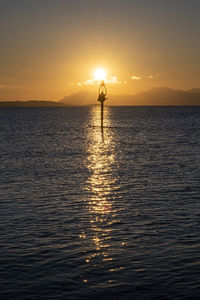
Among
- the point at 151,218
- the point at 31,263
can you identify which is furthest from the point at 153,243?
the point at 31,263

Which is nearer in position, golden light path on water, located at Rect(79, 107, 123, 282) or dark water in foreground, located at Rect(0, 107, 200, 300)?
dark water in foreground, located at Rect(0, 107, 200, 300)

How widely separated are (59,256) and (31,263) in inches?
45.4

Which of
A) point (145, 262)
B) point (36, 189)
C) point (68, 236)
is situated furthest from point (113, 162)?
point (145, 262)

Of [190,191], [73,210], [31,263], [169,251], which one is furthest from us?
[190,191]

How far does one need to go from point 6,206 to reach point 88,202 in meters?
4.68

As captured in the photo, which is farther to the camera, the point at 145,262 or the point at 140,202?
the point at 140,202

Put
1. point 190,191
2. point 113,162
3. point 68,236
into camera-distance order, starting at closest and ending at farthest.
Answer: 1. point 68,236
2. point 190,191
3. point 113,162

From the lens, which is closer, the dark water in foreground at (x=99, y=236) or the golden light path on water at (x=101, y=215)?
the dark water in foreground at (x=99, y=236)

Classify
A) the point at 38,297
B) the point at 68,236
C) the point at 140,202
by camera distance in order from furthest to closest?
1. the point at 140,202
2. the point at 68,236
3. the point at 38,297

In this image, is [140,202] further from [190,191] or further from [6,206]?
[6,206]

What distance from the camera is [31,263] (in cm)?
1350

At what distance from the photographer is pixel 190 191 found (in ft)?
83.4

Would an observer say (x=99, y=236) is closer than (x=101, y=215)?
Yes

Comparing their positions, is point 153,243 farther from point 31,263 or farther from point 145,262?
point 31,263
